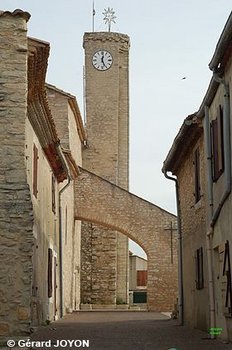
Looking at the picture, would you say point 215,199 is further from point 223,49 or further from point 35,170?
point 35,170

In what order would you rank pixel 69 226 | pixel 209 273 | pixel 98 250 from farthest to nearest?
pixel 98 250 → pixel 69 226 → pixel 209 273

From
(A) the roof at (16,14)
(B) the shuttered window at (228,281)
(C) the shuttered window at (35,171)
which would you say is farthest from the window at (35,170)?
(B) the shuttered window at (228,281)

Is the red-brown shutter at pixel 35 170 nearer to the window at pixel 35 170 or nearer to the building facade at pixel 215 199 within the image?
the window at pixel 35 170

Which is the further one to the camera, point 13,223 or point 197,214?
point 197,214

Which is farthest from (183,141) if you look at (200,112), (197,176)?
(200,112)

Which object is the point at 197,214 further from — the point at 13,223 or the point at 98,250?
the point at 98,250

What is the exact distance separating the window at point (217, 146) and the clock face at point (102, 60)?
25.7 meters

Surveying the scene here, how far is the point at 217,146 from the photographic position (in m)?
13.5

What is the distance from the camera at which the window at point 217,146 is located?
42.9 ft

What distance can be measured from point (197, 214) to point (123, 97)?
23.9 m

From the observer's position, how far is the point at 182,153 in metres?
18.6

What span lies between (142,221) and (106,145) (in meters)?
8.72

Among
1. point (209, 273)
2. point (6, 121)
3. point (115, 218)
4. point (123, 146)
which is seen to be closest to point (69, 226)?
point (115, 218)

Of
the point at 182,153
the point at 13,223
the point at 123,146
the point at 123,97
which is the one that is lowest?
the point at 13,223
